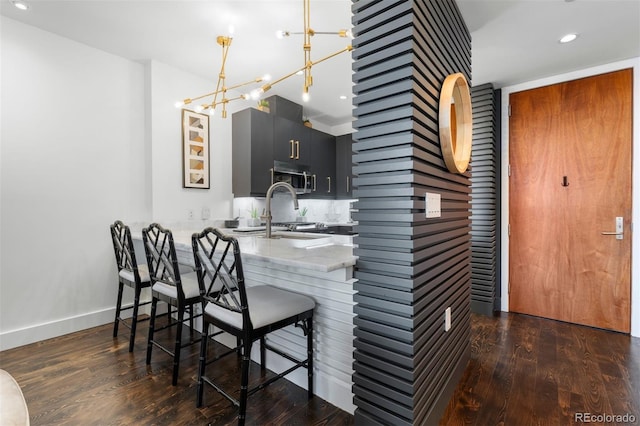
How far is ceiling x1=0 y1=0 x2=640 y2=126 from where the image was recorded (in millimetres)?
2229

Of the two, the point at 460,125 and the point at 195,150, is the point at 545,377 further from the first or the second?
the point at 195,150

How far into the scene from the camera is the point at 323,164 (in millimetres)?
4926

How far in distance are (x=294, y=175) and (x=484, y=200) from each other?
2426 mm

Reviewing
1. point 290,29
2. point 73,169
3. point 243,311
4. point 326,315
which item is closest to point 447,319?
point 326,315

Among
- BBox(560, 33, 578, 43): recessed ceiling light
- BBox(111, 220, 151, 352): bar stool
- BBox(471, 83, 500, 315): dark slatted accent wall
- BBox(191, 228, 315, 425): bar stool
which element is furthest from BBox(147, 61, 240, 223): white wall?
BBox(560, 33, 578, 43): recessed ceiling light

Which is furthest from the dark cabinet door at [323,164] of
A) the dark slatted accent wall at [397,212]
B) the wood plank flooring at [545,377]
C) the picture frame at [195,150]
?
the dark slatted accent wall at [397,212]

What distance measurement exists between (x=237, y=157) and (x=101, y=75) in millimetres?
1540

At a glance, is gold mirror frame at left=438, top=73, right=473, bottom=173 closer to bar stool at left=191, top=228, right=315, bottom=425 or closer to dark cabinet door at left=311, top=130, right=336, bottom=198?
bar stool at left=191, top=228, right=315, bottom=425

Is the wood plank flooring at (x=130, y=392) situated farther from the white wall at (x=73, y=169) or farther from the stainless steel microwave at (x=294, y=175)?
the stainless steel microwave at (x=294, y=175)

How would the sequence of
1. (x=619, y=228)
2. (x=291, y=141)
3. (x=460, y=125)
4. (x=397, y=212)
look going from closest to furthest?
(x=397, y=212) → (x=460, y=125) → (x=619, y=228) → (x=291, y=141)

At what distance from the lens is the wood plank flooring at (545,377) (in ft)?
5.79

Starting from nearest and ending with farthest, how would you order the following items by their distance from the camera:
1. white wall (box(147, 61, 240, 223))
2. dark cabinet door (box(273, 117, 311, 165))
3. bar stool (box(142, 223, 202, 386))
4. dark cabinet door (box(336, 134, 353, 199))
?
bar stool (box(142, 223, 202, 386)) < white wall (box(147, 61, 240, 223)) < dark cabinet door (box(273, 117, 311, 165)) < dark cabinet door (box(336, 134, 353, 199))

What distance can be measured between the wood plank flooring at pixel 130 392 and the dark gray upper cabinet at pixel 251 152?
1955mm

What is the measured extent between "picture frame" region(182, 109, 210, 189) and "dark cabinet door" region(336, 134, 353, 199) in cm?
218
